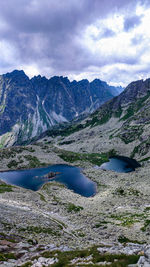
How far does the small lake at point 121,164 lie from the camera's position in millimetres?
134900

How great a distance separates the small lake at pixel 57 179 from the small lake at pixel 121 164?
27423mm

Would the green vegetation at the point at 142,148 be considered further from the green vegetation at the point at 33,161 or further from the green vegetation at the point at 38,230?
the green vegetation at the point at 38,230

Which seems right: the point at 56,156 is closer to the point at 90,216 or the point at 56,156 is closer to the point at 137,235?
the point at 90,216

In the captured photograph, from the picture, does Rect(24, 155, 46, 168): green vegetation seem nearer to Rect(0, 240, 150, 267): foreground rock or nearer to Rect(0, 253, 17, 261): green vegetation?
Rect(0, 240, 150, 267): foreground rock

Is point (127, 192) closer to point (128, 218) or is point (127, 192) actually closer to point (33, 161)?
point (128, 218)

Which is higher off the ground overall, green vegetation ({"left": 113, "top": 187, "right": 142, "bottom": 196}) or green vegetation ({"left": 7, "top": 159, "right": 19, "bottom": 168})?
green vegetation ({"left": 7, "top": 159, "right": 19, "bottom": 168})

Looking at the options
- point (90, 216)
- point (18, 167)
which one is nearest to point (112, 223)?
point (90, 216)

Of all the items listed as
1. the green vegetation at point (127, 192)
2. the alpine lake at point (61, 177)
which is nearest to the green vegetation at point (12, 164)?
the alpine lake at point (61, 177)

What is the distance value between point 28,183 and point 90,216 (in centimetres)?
6241

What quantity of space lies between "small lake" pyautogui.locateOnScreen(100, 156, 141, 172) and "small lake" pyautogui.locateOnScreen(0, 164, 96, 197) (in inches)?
1080

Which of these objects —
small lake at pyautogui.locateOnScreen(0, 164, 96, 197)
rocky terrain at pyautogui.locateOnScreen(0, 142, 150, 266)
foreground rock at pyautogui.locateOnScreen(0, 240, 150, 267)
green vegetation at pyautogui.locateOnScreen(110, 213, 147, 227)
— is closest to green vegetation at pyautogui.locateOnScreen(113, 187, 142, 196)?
rocky terrain at pyautogui.locateOnScreen(0, 142, 150, 266)

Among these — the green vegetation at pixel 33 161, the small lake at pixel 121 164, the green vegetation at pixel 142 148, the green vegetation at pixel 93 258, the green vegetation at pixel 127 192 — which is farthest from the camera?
the green vegetation at pixel 142 148

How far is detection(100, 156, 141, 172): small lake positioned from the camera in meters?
135

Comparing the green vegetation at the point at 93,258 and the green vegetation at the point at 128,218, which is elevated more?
the green vegetation at the point at 93,258
